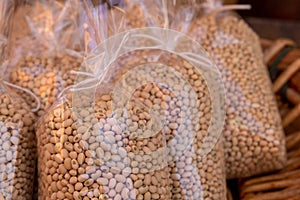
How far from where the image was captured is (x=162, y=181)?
2.51ft

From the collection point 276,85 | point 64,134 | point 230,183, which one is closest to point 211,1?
point 276,85

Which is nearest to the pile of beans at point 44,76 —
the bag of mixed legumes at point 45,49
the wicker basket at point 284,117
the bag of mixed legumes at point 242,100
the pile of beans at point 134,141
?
the bag of mixed legumes at point 45,49

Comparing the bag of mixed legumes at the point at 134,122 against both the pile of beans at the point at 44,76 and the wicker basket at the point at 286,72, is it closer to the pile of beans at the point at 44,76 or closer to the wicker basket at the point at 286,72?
the pile of beans at the point at 44,76

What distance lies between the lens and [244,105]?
3.29ft

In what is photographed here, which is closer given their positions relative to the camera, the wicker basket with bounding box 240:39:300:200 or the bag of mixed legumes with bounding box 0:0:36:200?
the bag of mixed legumes with bounding box 0:0:36:200

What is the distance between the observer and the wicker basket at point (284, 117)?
3.26ft

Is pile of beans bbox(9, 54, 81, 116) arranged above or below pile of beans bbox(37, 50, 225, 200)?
above

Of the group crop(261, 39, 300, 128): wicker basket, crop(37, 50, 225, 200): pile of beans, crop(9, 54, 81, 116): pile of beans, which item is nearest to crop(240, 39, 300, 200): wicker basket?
crop(261, 39, 300, 128): wicker basket

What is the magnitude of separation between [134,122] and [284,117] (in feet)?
1.79

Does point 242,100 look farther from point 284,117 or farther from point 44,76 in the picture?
point 44,76

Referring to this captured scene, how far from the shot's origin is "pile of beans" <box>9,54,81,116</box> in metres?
0.91

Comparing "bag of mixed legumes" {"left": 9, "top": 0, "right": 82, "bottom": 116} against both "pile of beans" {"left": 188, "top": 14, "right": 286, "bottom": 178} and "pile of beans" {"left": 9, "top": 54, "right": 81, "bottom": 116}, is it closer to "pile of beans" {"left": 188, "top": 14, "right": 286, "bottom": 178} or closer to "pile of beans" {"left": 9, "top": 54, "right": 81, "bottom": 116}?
"pile of beans" {"left": 9, "top": 54, "right": 81, "bottom": 116}

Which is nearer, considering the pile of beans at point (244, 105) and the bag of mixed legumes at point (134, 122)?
the bag of mixed legumes at point (134, 122)

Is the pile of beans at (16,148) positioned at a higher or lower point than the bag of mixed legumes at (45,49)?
lower
